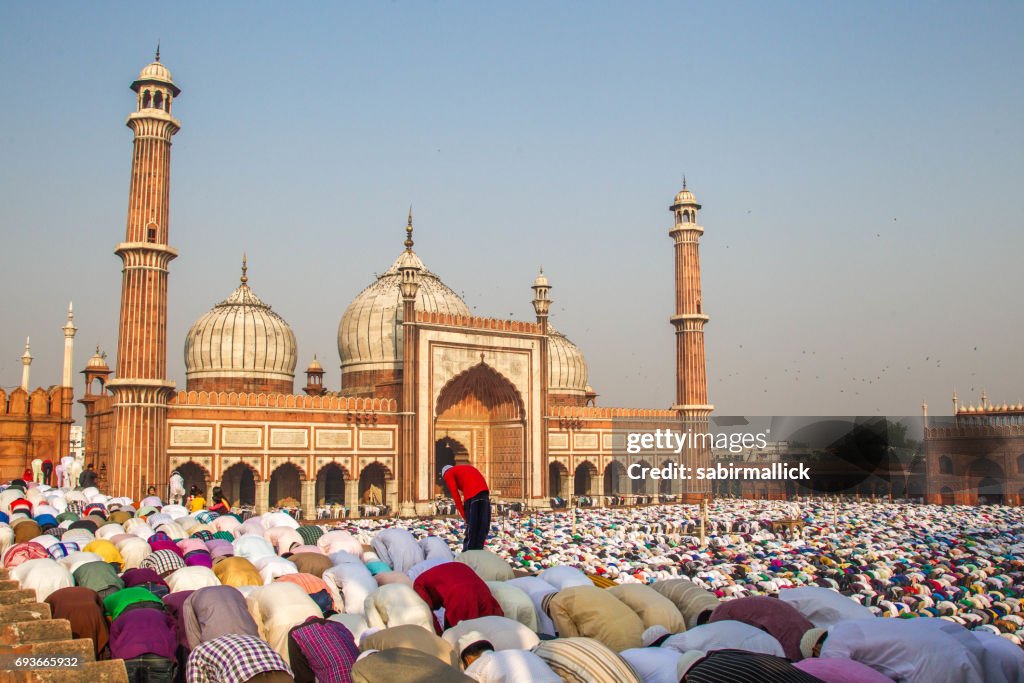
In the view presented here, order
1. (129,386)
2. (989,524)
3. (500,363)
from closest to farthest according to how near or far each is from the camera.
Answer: (129,386), (989,524), (500,363)

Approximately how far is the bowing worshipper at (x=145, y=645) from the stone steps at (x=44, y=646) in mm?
253

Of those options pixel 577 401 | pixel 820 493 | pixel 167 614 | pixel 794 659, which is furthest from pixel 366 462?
pixel 820 493

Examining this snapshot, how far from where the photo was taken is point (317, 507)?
26.3 metres

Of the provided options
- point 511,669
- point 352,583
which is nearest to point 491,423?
point 352,583

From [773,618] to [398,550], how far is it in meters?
4.97

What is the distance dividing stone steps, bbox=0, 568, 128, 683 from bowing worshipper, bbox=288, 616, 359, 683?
1.01 m

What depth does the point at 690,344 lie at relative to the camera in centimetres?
3369

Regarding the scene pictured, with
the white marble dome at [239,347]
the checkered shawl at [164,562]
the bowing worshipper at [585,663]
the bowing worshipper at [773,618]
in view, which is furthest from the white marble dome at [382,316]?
the bowing worshipper at [585,663]

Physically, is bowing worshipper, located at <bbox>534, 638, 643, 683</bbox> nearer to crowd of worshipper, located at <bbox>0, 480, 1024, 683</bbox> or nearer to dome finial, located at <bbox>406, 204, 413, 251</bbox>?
crowd of worshipper, located at <bbox>0, 480, 1024, 683</bbox>

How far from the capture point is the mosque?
22406mm

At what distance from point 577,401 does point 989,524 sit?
16577mm

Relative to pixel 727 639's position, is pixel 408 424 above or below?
above

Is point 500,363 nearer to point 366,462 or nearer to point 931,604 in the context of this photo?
point 366,462

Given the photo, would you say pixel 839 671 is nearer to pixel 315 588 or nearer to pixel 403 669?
pixel 403 669
